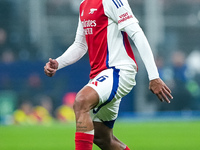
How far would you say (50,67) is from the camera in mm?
5145

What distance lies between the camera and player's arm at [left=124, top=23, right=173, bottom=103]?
4.46 meters

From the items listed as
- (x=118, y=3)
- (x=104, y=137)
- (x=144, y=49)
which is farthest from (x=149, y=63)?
(x=104, y=137)

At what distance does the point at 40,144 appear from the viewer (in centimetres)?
861

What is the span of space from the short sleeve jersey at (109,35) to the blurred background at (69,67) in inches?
373

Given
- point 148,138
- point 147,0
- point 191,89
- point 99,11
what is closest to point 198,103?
point 191,89

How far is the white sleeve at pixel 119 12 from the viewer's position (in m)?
4.67

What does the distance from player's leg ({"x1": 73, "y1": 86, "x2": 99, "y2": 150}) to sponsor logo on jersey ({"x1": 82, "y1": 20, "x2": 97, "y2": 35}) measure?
30.1 inches

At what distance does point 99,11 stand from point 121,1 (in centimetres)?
24

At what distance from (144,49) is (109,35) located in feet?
1.32

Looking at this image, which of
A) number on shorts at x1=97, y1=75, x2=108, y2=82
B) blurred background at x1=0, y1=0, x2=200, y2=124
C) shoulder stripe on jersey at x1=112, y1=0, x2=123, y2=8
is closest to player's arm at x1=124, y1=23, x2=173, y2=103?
shoulder stripe on jersey at x1=112, y1=0, x2=123, y2=8

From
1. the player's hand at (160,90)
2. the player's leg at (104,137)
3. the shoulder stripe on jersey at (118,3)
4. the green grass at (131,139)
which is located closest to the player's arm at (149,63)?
the player's hand at (160,90)

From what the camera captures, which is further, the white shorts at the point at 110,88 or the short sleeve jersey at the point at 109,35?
the short sleeve jersey at the point at 109,35

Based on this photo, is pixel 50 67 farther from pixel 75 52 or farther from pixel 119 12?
pixel 119 12

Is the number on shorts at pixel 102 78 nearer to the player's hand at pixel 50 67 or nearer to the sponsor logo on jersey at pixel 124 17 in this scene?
the sponsor logo on jersey at pixel 124 17
